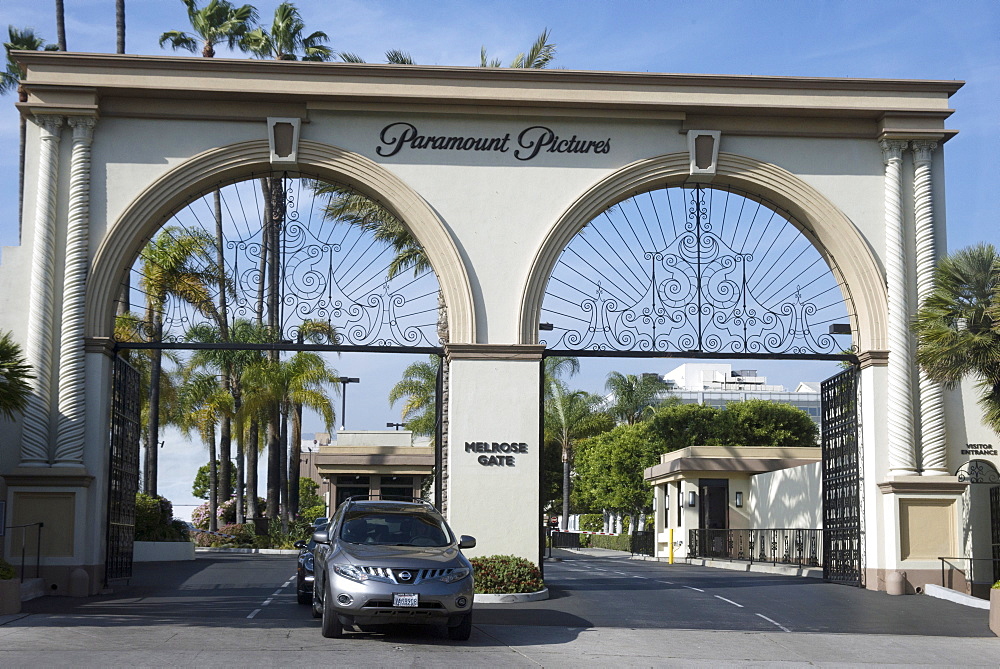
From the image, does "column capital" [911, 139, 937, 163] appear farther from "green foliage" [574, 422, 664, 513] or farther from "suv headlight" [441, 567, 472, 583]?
"green foliage" [574, 422, 664, 513]

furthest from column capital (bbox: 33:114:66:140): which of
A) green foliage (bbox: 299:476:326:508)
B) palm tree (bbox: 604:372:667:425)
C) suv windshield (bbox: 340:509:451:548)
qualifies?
green foliage (bbox: 299:476:326:508)

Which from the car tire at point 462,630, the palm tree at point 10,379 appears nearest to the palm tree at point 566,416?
the palm tree at point 10,379

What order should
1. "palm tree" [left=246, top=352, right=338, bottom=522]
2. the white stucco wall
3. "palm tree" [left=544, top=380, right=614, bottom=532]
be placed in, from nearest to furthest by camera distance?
the white stucco wall < "palm tree" [left=246, top=352, right=338, bottom=522] < "palm tree" [left=544, top=380, right=614, bottom=532]

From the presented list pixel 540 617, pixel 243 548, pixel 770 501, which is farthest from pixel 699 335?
pixel 243 548

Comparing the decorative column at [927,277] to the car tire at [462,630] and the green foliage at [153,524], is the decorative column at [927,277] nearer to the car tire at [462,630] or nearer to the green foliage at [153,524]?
the car tire at [462,630]

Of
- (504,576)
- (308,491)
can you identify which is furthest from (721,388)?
(504,576)

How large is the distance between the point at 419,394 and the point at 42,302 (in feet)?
123

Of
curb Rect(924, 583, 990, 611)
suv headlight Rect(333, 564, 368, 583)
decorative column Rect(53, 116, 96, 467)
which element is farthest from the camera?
decorative column Rect(53, 116, 96, 467)

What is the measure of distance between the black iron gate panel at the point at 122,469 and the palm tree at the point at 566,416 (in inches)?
1691

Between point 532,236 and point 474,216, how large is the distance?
113 centimetres

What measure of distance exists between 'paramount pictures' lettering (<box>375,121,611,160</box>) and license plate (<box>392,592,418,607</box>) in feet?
33.8

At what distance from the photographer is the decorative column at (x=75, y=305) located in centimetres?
2025

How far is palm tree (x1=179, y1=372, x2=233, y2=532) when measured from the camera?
152 ft

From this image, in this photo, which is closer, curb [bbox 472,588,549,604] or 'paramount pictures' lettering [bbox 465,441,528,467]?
curb [bbox 472,588,549,604]
